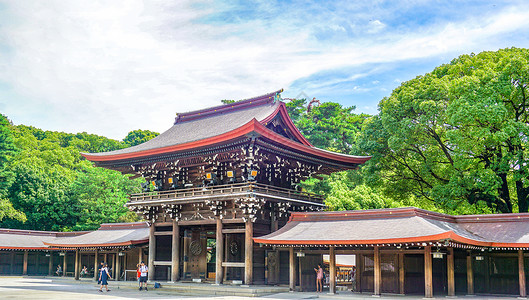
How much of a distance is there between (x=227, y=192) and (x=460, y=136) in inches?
572

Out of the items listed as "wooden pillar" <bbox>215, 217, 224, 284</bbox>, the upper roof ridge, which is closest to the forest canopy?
the upper roof ridge

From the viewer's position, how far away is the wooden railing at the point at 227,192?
2852 cm

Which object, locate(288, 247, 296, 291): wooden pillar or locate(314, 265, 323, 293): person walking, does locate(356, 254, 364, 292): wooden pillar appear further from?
locate(288, 247, 296, 291): wooden pillar

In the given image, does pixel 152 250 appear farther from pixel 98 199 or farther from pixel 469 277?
pixel 98 199

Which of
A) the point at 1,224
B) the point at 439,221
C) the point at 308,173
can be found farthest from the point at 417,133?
the point at 1,224

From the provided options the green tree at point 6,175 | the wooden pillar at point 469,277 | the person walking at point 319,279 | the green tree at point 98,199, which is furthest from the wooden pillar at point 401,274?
the green tree at point 6,175

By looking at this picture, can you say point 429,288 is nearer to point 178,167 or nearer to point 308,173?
point 308,173

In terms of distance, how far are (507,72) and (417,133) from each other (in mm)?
7070

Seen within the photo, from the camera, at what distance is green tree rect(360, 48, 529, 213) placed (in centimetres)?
2991

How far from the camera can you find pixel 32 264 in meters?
45.0

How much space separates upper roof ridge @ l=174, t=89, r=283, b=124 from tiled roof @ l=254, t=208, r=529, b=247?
9637 millimetres

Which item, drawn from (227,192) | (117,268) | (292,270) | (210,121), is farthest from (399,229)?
(117,268)

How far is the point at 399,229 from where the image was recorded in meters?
23.3

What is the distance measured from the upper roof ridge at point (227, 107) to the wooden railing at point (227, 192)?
6.62 meters
